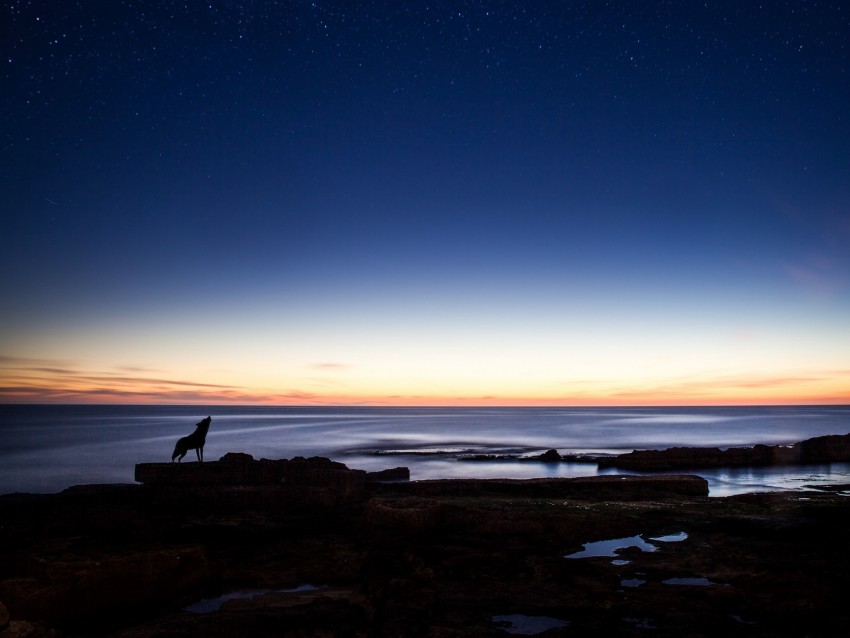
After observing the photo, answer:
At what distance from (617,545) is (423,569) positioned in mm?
4735

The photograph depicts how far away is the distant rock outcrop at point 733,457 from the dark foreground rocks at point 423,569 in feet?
68.1

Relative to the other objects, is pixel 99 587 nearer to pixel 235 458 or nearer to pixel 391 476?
pixel 235 458

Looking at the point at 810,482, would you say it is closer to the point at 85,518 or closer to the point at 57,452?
the point at 85,518

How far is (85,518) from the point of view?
12508 mm

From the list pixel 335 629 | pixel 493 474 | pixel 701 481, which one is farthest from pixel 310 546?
pixel 493 474

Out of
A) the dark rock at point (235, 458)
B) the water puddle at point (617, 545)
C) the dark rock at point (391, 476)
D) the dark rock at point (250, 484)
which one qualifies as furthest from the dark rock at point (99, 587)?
the dark rock at point (391, 476)

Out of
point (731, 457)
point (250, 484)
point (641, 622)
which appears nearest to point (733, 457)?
point (731, 457)

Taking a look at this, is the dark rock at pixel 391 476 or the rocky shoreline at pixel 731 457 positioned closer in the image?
the dark rock at pixel 391 476

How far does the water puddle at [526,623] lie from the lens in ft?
22.6

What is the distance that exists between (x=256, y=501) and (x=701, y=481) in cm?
1675

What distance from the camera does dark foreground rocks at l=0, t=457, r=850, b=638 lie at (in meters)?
7.10

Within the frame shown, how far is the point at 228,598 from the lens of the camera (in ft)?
27.7

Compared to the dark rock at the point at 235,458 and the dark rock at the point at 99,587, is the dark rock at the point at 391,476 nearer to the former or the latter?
the dark rock at the point at 235,458

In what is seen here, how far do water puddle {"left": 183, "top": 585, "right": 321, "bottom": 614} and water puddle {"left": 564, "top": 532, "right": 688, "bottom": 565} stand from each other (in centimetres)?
530
